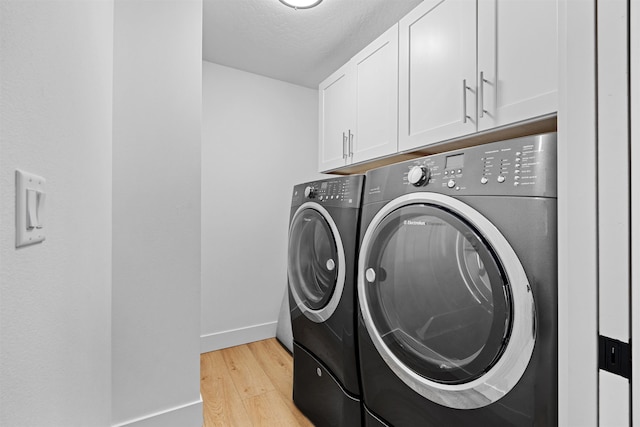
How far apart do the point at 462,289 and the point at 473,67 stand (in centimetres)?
85

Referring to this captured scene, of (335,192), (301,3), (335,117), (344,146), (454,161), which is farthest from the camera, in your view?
(335,117)

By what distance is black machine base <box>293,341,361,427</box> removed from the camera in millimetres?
1362

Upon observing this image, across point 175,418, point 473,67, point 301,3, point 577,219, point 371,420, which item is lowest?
point 175,418

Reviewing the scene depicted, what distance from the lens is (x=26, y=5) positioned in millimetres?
546

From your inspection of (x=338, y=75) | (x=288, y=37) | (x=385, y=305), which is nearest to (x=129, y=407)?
(x=385, y=305)

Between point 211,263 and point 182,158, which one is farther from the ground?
point 182,158

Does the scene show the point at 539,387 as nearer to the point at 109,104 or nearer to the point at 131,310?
the point at 131,310

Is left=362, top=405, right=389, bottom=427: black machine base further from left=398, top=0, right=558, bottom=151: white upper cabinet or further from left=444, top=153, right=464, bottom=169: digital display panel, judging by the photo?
left=398, top=0, right=558, bottom=151: white upper cabinet

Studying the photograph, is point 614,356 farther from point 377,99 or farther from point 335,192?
point 377,99

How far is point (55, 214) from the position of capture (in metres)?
0.71

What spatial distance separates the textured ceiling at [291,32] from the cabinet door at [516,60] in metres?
0.91

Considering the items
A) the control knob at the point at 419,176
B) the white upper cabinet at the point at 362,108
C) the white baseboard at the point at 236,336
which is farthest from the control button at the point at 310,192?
the white baseboard at the point at 236,336

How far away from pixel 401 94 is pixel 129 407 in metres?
1.99

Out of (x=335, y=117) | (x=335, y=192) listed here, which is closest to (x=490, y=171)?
(x=335, y=192)
